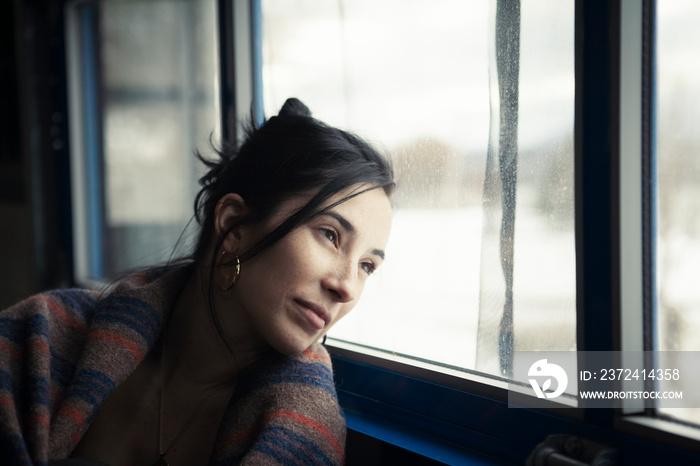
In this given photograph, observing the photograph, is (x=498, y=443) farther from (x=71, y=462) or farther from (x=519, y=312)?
(x=71, y=462)

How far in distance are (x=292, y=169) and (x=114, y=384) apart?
424 millimetres

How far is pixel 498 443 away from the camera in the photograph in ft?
2.94

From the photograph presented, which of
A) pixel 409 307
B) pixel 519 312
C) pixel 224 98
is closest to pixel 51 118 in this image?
pixel 224 98

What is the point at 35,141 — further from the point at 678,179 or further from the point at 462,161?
the point at 678,179

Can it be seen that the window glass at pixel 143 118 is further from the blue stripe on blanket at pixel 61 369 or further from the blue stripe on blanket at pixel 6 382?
the blue stripe on blanket at pixel 6 382

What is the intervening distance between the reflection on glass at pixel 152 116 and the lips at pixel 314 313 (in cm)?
91

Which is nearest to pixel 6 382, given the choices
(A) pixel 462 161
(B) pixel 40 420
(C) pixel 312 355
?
(B) pixel 40 420

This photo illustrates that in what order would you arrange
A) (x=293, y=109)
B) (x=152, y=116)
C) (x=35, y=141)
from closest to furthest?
(x=293, y=109)
(x=152, y=116)
(x=35, y=141)

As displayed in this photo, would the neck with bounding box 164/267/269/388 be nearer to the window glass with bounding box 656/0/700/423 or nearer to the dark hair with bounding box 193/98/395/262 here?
the dark hair with bounding box 193/98/395/262

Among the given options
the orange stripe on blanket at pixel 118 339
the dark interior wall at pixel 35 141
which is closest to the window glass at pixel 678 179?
the orange stripe on blanket at pixel 118 339

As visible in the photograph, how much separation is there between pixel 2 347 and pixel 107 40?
146cm

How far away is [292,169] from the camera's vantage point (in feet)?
3.11

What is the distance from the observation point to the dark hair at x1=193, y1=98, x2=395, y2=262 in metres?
0.93

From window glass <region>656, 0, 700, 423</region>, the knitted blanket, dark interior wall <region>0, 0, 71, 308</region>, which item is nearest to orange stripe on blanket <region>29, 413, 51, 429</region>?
the knitted blanket
